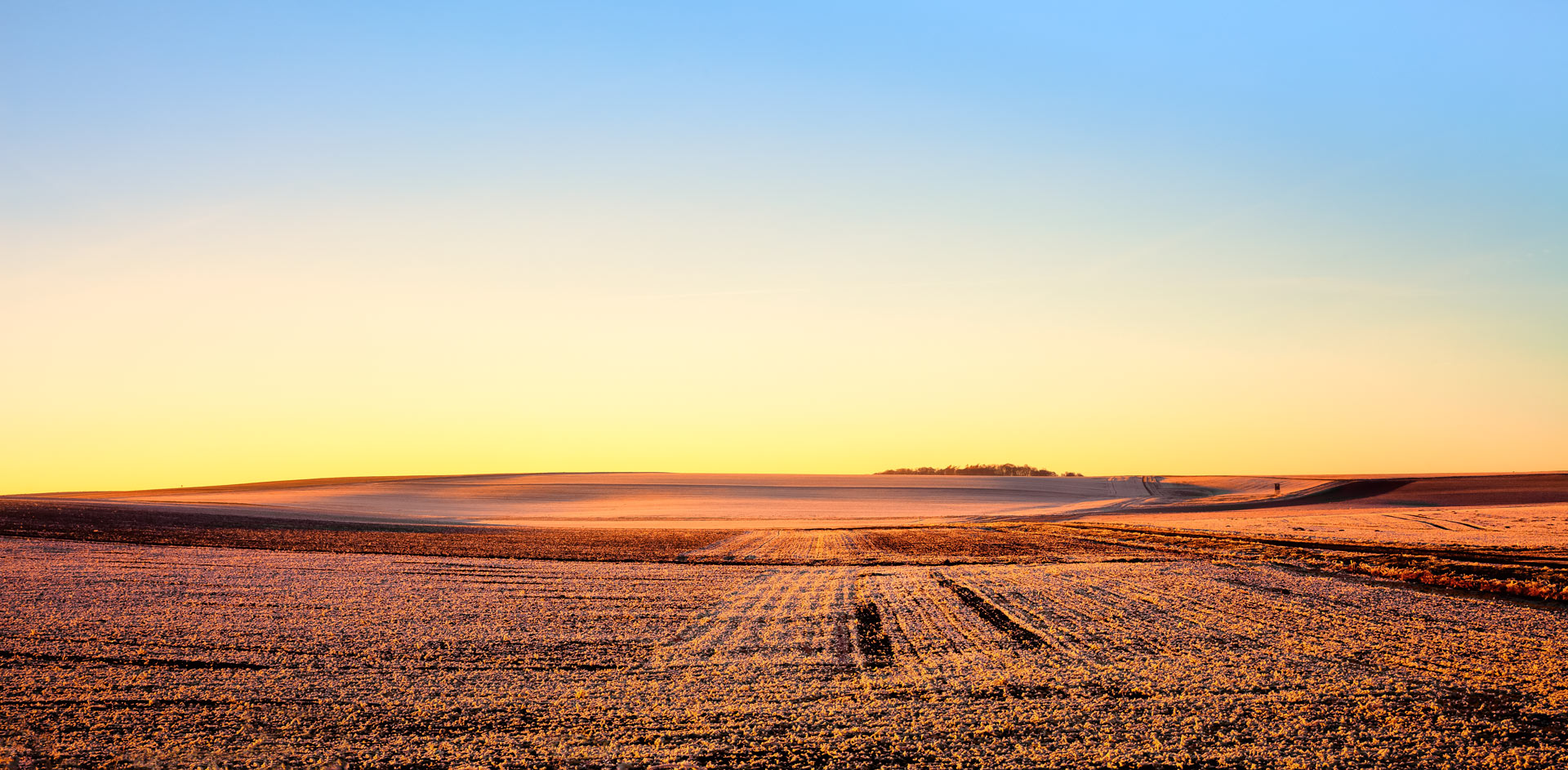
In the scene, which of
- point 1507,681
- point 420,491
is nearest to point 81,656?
point 1507,681

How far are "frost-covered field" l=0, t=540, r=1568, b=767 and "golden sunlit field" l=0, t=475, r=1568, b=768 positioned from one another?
0.04 m

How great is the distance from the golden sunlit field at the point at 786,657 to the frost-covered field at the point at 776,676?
4 cm

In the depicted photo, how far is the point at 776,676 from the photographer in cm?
854

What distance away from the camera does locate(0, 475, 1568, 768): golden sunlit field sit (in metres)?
6.41

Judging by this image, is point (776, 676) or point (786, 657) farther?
point (786, 657)

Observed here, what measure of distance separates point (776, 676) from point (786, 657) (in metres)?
0.91

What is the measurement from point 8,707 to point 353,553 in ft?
50.4

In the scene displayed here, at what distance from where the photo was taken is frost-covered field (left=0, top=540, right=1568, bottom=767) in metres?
6.34

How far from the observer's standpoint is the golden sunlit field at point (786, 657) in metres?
6.41

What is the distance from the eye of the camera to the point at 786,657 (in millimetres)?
9445

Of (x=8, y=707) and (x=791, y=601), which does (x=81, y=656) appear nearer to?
(x=8, y=707)

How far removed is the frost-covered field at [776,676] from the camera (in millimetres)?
6336

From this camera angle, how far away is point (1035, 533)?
31766 millimetres

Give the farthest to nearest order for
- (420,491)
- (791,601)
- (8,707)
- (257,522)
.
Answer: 1. (420,491)
2. (257,522)
3. (791,601)
4. (8,707)
